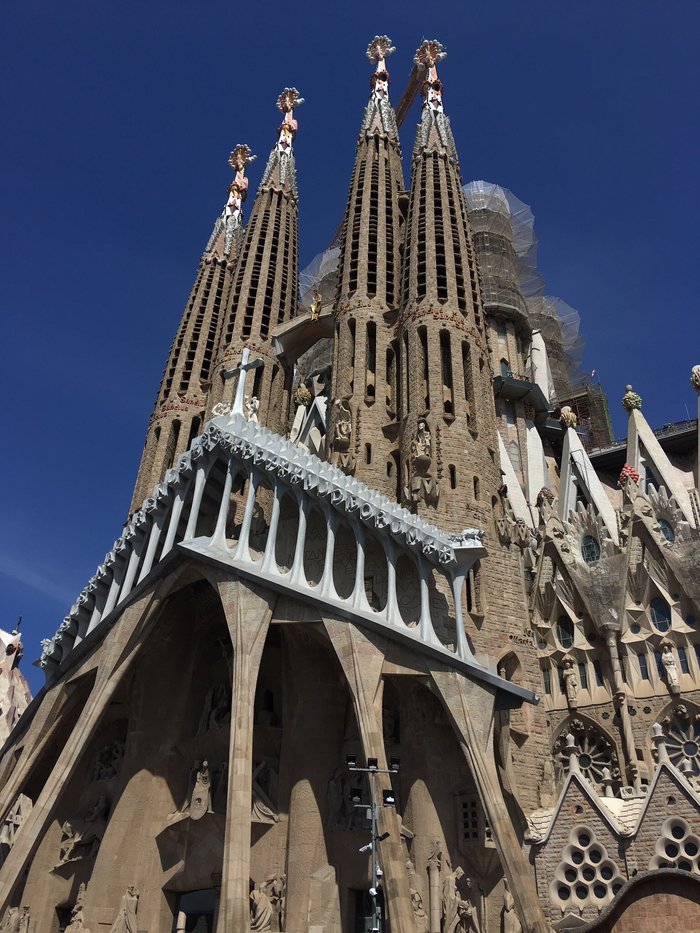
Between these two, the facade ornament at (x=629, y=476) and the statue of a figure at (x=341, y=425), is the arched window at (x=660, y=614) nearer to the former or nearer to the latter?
the facade ornament at (x=629, y=476)

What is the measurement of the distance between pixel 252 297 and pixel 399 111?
1958 cm

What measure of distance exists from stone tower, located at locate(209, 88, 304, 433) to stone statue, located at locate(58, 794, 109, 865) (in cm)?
1200

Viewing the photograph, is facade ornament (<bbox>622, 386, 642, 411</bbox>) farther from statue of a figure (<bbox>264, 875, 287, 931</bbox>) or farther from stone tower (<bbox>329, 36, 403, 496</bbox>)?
statue of a figure (<bbox>264, 875, 287, 931</bbox>)

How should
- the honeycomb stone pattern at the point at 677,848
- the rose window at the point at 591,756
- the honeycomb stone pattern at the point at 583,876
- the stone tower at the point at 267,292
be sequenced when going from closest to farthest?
the honeycomb stone pattern at the point at 677,848 → the honeycomb stone pattern at the point at 583,876 → the rose window at the point at 591,756 → the stone tower at the point at 267,292

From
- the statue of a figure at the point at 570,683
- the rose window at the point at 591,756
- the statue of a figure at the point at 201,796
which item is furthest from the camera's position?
the statue of a figure at the point at 570,683

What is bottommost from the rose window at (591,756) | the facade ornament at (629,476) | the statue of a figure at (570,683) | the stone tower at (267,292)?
the rose window at (591,756)

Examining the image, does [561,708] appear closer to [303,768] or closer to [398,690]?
[398,690]

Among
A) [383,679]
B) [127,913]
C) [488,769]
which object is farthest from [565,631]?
[127,913]

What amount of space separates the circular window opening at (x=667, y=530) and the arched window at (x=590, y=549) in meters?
1.75

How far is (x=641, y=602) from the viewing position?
65.5 ft

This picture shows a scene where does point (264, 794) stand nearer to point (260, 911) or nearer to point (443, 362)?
point (260, 911)

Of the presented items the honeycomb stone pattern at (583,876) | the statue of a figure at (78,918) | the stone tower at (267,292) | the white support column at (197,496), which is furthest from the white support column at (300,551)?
the stone tower at (267,292)

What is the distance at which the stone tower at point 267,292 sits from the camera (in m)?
28.1

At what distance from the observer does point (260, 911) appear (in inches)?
610
